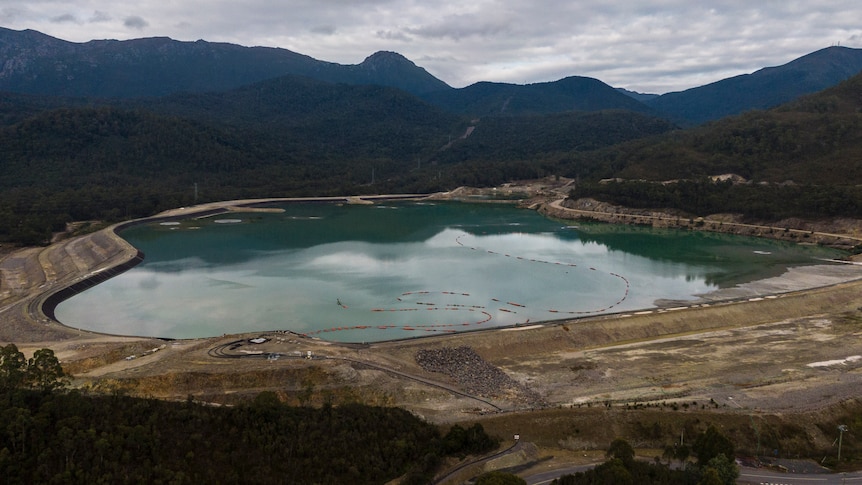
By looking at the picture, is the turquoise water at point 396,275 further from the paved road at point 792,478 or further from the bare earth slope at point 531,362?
the paved road at point 792,478

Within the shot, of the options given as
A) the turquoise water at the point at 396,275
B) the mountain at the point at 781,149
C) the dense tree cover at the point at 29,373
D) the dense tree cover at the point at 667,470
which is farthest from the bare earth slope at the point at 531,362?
the mountain at the point at 781,149

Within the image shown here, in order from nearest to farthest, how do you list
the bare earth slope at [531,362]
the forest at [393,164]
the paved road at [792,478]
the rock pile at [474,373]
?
the paved road at [792,478], the bare earth slope at [531,362], the rock pile at [474,373], the forest at [393,164]

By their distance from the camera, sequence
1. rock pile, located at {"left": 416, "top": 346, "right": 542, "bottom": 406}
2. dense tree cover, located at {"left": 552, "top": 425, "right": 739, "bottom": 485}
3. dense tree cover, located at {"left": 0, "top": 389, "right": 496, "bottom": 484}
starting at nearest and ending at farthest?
dense tree cover, located at {"left": 0, "top": 389, "right": 496, "bottom": 484} < dense tree cover, located at {"left": 552, "top": 425, "right": 739, "bottom": 485} < rock pile, located at {"left": 416, "top": 346, "right": 542, "bottom": 406}

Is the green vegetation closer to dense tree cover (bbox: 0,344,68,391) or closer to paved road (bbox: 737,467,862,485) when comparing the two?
dense tree cover (bbox: 0,344,68,391)

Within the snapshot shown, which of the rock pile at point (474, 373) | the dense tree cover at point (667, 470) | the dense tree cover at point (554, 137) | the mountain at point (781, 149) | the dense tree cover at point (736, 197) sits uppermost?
the dense tree cover at point (554, 137)

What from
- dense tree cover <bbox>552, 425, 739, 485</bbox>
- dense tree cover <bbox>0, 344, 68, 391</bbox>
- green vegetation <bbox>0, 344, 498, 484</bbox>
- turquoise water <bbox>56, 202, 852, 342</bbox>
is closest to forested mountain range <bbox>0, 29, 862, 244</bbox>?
turquoise water <bbox>56, 202, 852, 342</bbox>

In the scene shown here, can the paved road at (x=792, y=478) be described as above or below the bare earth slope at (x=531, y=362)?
below
